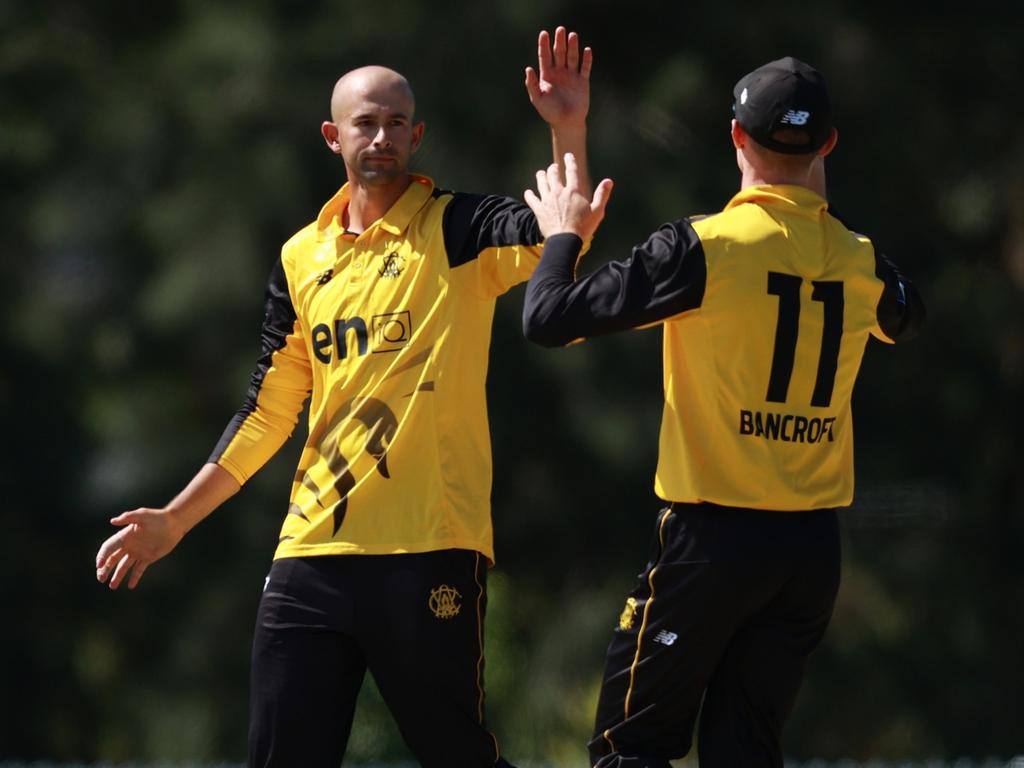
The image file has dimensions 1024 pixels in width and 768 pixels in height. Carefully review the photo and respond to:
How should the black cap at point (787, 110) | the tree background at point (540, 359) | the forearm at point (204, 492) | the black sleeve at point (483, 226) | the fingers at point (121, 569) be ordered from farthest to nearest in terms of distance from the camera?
the tree background at point (540, 359) → the forearm at point (204, 492) → the fingers at point (121, 569) → the black sleeve at point (483, 226) → the black cap at point (787, 110)

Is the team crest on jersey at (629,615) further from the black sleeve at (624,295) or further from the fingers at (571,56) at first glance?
the fingers at (571,56)

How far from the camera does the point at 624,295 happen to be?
168 inches

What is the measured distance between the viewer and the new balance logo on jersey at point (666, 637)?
14.3 ft

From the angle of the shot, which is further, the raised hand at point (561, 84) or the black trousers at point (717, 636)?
the raised hand at point (561, 84)

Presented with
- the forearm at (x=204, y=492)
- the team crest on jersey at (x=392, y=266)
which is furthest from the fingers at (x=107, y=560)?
the team crest on jersey at (x=392, y=266)

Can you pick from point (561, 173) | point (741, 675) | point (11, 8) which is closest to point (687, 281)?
point (561, 173)

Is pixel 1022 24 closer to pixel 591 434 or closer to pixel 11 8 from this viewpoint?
pixel 591 434

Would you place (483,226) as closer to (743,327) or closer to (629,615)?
(743,327)

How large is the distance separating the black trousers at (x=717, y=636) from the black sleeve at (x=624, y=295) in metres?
0.48

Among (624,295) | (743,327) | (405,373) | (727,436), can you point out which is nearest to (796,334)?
(743,327)

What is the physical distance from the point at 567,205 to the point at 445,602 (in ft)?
3.36

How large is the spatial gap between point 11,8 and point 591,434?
667 cm

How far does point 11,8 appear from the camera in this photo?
16.9m

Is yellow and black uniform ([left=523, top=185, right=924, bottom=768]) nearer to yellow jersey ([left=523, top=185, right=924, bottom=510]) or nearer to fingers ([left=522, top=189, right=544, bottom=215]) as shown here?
yellow jersey ([left=523, top=185, right=924, bottom=510])
